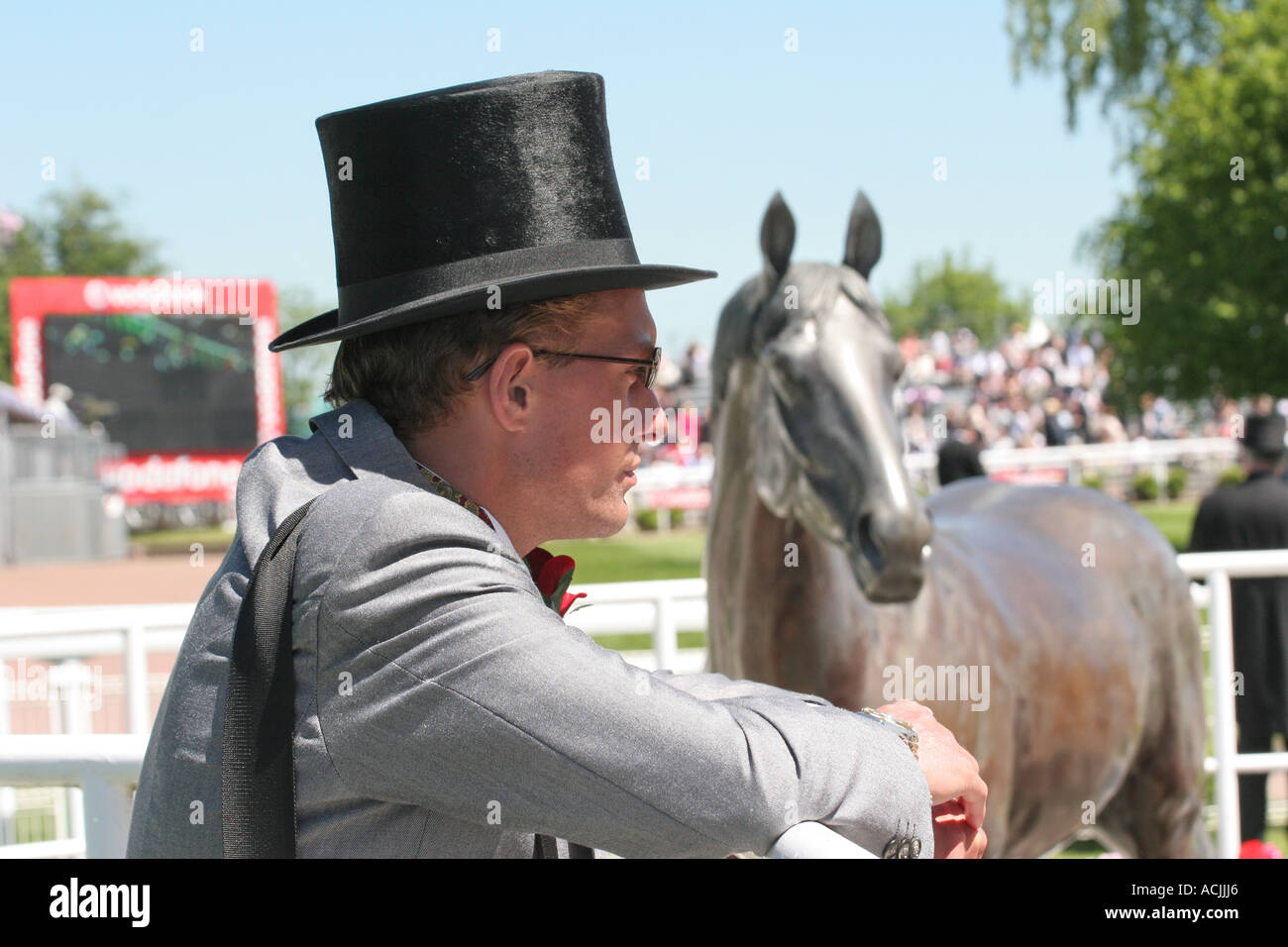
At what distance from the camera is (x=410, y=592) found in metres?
1.12

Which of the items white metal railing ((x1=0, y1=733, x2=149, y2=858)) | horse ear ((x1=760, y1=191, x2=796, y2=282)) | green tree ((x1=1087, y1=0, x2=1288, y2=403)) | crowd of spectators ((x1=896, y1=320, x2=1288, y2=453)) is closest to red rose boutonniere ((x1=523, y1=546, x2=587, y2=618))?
white metal railing ((x1=0, y1=733, x2=149, y2=858))

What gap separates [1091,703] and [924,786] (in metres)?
2.95

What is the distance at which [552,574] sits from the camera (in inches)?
63.2

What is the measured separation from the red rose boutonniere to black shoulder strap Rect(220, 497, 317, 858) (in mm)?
433

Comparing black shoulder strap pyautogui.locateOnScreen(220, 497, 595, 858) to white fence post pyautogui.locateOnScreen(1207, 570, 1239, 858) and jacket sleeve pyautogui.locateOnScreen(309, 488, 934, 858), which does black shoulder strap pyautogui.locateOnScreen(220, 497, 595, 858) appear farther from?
white fence post pyautogui.locateOnScreen(1207, 570, 1239, 858)

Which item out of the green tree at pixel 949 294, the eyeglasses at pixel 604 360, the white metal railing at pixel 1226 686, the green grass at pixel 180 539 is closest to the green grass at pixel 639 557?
the green grass at pixel 180 539

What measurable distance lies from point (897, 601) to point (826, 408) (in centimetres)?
51

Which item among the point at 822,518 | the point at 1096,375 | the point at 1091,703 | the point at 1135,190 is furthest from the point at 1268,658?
the point at 1096,375

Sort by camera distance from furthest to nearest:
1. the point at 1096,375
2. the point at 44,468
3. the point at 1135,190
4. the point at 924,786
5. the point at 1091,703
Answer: the point at 1096,375 → the point at 44,468 → the point at 1135,190 → the point at 1091,703 → the point at 924,786

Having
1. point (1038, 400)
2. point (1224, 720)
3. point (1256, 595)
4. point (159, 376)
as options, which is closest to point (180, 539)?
point (159, 376)

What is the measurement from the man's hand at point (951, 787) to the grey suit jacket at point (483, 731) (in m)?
0.07

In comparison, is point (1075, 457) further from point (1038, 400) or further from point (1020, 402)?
point (1038, 400)

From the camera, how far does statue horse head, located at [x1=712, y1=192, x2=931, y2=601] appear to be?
319cm
